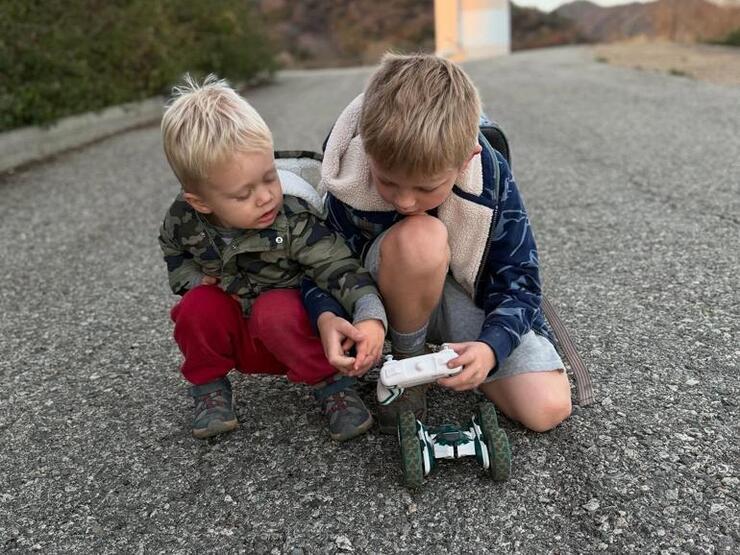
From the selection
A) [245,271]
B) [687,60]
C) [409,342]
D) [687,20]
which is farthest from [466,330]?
[687,20]

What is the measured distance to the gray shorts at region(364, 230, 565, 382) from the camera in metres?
2.10

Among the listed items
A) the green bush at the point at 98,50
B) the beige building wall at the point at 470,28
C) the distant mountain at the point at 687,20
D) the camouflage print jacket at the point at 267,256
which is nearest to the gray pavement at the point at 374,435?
the camouflage print jacket at the point at 267,256

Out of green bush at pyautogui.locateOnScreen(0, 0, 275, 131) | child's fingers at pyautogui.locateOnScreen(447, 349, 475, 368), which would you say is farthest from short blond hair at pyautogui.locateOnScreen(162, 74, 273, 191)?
green bush at pyautogui.locateOnScreen(0, 0, 275, 131)

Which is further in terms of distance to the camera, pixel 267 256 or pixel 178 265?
pixel 178 265

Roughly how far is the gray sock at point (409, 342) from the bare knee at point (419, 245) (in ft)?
0.71

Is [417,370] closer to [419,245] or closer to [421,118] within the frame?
[419,245]

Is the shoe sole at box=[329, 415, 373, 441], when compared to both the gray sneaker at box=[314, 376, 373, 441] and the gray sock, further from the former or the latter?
the gray sock

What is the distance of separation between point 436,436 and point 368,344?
0.29m

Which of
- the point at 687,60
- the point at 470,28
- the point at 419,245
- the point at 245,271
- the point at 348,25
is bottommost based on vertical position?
the point at 348,25

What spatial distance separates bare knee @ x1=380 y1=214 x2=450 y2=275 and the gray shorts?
0.10 meters

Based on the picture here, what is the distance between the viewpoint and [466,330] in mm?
2209

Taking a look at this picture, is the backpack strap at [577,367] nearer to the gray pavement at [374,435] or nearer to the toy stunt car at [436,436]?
the gray pavement at [374,435]

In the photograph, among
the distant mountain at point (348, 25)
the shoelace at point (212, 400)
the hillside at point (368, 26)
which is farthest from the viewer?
the hillside at point (368, 26)

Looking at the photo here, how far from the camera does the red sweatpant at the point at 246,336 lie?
2066 mm
